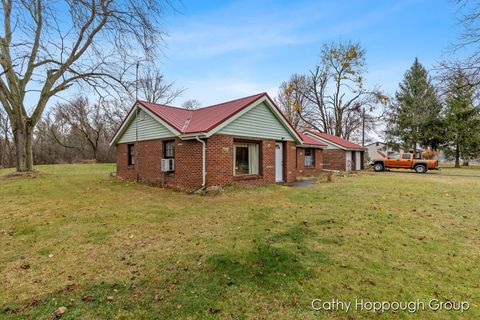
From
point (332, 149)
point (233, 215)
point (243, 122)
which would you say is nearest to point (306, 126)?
point (332, 149)

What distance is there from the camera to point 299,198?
879 centimetres

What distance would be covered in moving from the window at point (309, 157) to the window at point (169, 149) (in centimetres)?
993

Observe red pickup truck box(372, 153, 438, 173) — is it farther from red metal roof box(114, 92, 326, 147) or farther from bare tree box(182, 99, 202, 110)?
bare tree box(182, 99, 202, 110)

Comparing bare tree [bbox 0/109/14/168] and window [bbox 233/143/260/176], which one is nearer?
window [bbox 233/143/260/176]

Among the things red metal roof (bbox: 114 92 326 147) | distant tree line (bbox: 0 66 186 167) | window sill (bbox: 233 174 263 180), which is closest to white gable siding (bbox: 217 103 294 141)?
red metal roof (bbox: 114 92 326 147)

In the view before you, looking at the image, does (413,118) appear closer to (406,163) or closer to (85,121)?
(406,163)

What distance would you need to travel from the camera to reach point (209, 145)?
32.7 ft

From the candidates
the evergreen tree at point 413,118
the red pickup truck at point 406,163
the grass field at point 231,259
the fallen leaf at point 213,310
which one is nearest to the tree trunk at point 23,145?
the grass field at point 231,259

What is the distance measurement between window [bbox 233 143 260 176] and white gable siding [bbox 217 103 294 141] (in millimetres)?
594

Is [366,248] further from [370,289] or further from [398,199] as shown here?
[398,199]

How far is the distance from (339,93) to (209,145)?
28248 mm

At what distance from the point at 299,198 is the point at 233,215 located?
10.3 ft

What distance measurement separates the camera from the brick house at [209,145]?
10.2 m

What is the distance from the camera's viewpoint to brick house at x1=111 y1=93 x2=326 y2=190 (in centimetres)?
1017
